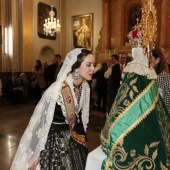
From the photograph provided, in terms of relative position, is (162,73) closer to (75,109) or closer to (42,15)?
(75,109)

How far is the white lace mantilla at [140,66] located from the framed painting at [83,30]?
11.1 meters

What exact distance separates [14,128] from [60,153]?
385 cm

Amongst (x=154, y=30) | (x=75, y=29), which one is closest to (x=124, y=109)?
(x=154, y=30)

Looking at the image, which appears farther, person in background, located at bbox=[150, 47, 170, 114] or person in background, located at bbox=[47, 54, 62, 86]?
person in background, located at bbox=[47, 54, 62, 86]

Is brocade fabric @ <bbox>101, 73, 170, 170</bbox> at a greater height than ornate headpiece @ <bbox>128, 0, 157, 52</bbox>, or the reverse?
ornate headpiece @ <bbox>128, 0, 157, 52</bbox>

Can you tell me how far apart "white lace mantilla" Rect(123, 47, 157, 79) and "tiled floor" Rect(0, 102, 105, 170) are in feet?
8.96

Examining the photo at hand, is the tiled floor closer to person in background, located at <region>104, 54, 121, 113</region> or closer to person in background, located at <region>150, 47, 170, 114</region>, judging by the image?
person in background, located at <region>104, 54, 121, 113</region>

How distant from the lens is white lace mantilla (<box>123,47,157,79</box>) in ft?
4.18

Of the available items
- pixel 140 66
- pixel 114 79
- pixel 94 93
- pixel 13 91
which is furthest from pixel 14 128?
pixel 140 66

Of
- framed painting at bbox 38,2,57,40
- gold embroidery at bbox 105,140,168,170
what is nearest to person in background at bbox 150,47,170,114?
gold embroidery at bbox 105,140,168,170

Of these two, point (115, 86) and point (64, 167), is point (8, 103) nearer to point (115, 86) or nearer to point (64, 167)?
point (115, 86)

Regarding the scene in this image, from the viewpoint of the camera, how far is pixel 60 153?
182cm

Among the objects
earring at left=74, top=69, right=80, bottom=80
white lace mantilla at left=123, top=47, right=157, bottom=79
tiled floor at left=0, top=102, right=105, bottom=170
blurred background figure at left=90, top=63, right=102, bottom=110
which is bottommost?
tiled floor at left=0, top=102, right=105, bottom=170

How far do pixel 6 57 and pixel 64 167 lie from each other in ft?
32.3
